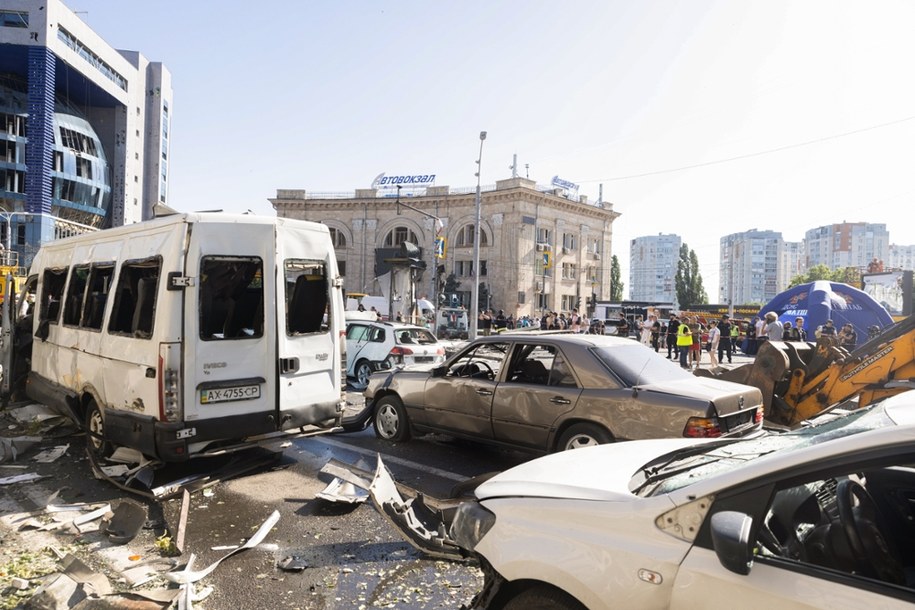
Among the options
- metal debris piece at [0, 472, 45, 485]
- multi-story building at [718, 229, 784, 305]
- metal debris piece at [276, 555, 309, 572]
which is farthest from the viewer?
multi-story building at [718, 229, 784, 305]

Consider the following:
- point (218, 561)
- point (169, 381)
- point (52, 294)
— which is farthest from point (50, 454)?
point (218, 561)

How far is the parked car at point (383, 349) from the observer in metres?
12.6

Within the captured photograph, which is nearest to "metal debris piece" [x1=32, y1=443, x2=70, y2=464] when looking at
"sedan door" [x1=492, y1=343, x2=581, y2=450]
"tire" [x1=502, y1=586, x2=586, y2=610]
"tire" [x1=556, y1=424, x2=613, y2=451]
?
"sedan door" [x1=492, y1=343, x2=581, y2=450]

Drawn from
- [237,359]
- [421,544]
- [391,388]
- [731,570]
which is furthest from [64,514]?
[731,570]

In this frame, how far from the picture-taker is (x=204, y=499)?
549 centimetres

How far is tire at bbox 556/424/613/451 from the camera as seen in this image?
566cm

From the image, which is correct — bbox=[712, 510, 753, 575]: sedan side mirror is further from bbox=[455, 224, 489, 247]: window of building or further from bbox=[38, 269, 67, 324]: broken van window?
bbox=[455, 224, 489, 247]: window of building

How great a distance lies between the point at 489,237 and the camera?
55.5 metres

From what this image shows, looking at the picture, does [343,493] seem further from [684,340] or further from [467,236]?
[467,236]

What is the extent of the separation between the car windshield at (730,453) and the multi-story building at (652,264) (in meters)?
143

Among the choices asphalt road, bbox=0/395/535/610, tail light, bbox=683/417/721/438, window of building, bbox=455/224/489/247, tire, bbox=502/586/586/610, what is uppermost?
window of building, bbox=455/224/489/247

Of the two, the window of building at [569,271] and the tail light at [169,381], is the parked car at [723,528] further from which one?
the window of building at [569,271]

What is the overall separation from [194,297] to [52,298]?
389cm

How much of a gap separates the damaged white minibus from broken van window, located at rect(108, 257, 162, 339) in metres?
0.01
